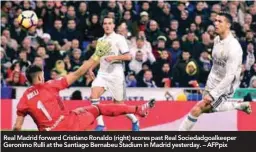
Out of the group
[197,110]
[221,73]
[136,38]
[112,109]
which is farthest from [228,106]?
[136,38]

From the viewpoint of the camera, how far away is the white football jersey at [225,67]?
657 inches

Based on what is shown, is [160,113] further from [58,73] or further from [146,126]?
[58,73]

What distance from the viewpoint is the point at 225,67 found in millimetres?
16938

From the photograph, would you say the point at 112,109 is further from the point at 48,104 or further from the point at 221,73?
the point at 221,73

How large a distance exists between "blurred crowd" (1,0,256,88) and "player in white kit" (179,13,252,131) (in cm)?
528

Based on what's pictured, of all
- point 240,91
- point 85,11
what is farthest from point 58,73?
point 240,91

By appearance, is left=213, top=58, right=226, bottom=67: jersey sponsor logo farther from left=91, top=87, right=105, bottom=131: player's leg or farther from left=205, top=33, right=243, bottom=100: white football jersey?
left=91, top=87, right=105, bottom=131: player's leg

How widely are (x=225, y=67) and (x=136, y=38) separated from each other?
8.08m

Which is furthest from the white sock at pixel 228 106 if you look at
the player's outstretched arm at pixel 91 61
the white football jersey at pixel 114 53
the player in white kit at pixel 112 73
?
the player's outstretched arm at pixel 91 61

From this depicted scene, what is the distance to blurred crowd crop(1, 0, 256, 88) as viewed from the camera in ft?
77.5

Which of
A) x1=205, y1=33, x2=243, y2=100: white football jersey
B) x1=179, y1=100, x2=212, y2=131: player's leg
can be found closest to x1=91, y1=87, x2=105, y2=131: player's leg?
x1=179, y1=100, x2=212, y2=131: player's leg
